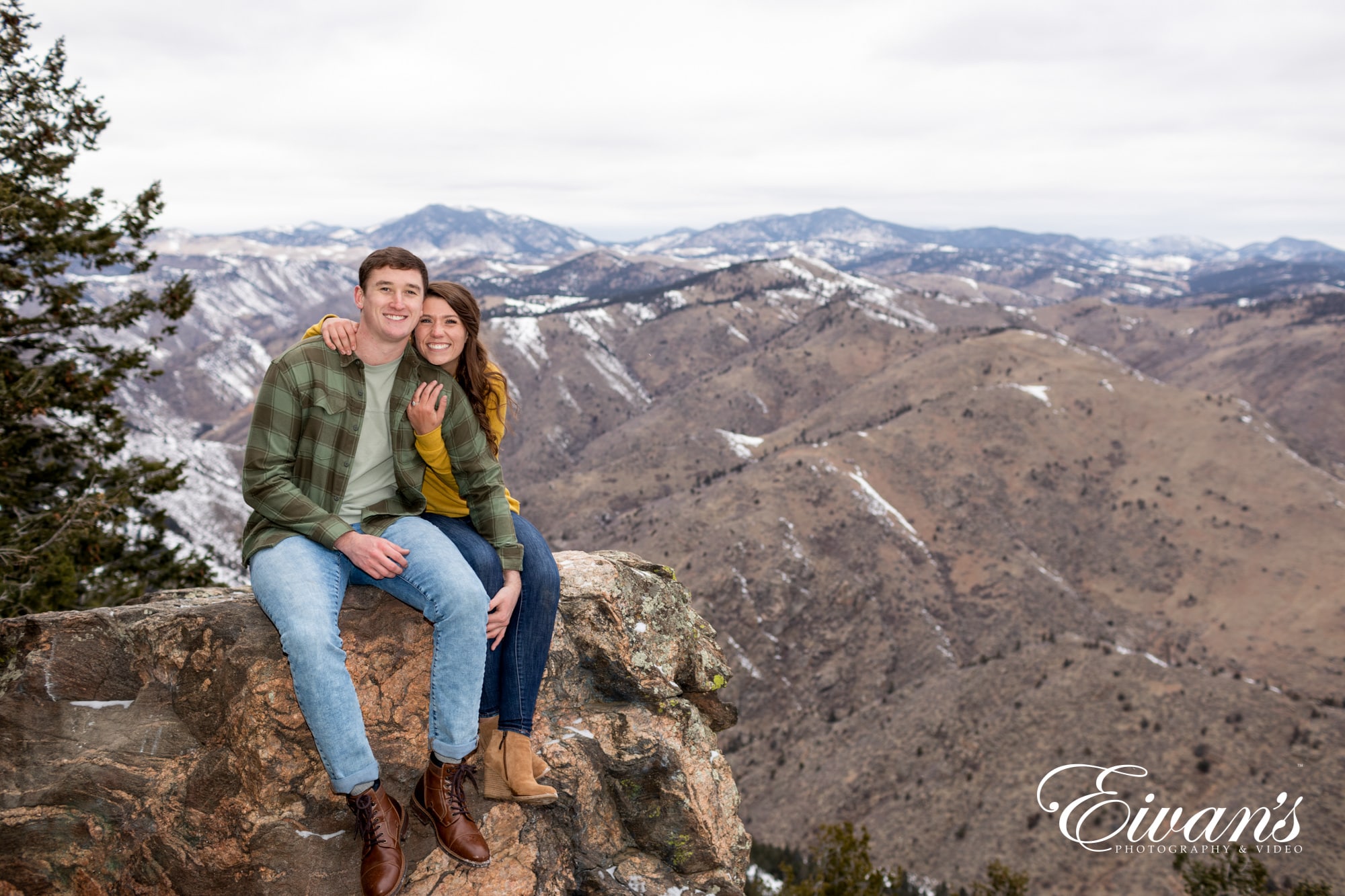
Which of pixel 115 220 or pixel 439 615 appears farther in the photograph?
pixel 115 220

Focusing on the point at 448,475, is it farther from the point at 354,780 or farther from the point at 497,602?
the point at 354,780

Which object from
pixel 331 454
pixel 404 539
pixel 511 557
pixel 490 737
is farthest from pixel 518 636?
pixel 331 454

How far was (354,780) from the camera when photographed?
17.9 feet

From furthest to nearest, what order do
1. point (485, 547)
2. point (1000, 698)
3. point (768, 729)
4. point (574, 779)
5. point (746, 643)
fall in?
point (746, 643) → point (768, 729) → point (1000, 698) → point (574, 779) → point (485, 547)

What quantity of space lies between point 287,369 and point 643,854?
583 cm

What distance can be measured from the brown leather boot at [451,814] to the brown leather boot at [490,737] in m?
0.39

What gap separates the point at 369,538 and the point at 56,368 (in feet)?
40.5

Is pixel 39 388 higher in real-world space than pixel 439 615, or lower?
higher

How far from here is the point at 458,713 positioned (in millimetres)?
5844

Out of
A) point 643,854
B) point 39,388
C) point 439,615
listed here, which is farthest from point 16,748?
point 39,388

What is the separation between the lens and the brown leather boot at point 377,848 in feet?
17.9

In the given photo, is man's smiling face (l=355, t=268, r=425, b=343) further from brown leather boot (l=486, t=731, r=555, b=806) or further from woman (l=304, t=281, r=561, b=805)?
brown leather boot (l=486, t=731, r=555, b=806)

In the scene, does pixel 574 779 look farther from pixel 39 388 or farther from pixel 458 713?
pixel 39 388

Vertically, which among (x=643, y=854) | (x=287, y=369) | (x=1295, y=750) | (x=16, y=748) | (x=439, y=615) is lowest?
(x=1295, y=750)
